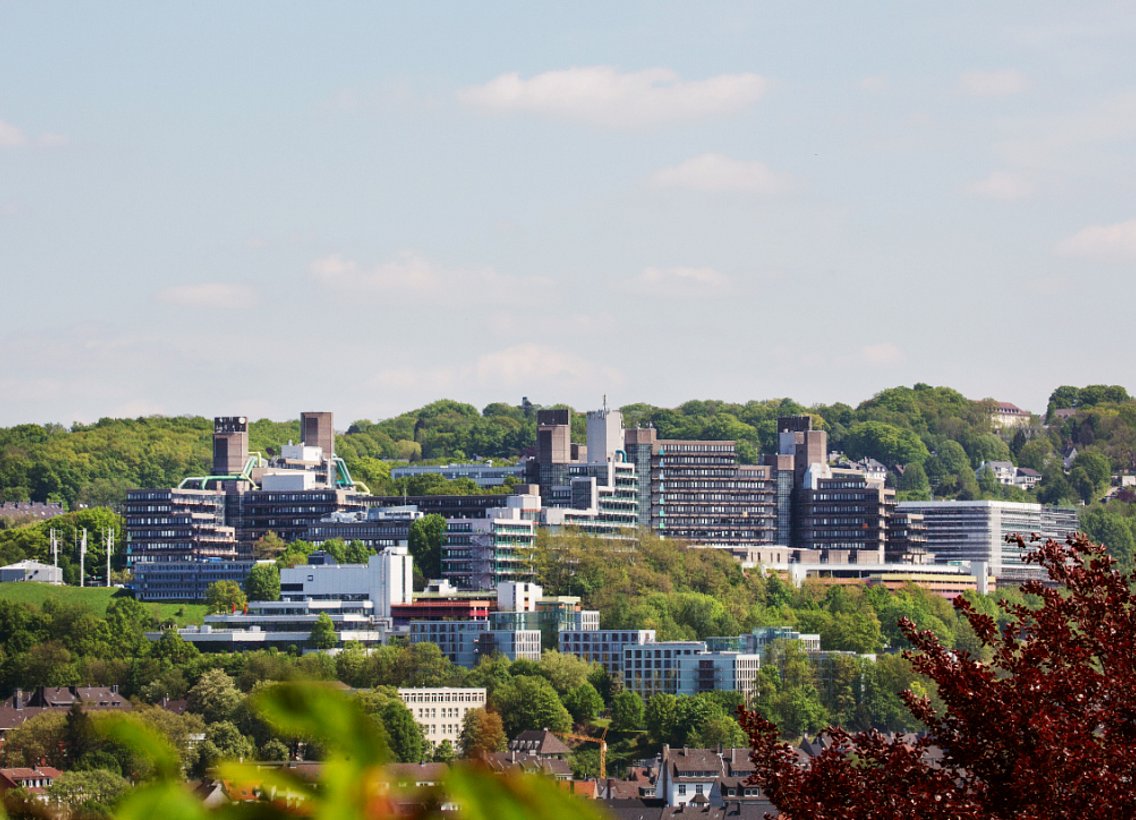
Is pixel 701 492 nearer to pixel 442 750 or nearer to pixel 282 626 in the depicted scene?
pixel 282 626

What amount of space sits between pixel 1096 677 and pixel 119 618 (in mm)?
115505

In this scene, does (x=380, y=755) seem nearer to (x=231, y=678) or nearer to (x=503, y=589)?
(x=231, y=678)

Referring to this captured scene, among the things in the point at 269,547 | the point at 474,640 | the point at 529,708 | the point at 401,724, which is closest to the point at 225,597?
the point at 269,547

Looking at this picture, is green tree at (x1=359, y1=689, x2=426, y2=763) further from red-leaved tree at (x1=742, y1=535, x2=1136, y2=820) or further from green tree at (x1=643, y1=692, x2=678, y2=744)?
red-leaved tree at (x1=742, y1=535, x2=1136, y2=820)

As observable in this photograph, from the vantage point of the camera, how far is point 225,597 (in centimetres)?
13900

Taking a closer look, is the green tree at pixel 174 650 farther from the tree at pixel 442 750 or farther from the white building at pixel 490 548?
the white building at pixel 490 548

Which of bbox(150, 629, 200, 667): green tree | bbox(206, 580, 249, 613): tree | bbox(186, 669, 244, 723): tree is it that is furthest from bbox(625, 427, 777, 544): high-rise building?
bbox(186, 669, 244, 723): tree

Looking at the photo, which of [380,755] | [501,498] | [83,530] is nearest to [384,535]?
[501,498]

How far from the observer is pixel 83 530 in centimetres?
15475

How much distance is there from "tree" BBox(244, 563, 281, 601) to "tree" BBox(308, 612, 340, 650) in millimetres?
9137

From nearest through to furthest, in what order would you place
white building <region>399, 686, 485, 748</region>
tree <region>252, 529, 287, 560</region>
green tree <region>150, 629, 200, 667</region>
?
1. white building <region>399, 686, 485, 748</region>
2. green tree <region>150, 629, 200, 667</region>
3. tree <region>252, 529, 287, 560</region>

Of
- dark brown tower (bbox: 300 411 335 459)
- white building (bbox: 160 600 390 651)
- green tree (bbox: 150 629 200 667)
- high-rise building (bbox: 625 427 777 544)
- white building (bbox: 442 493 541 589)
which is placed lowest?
green tree (bbox: 150 629 200 667)

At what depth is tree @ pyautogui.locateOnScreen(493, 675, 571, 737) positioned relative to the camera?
110188 mm

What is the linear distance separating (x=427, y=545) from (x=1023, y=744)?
13151 centimetres
